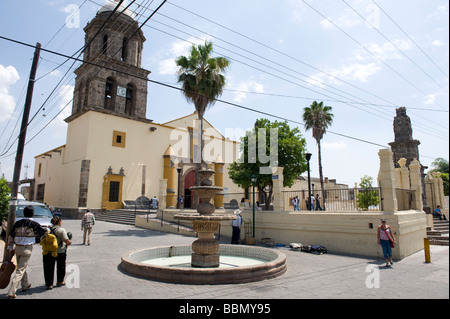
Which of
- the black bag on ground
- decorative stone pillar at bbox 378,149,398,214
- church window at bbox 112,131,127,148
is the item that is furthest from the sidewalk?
church window at bbox 112,131,127,148

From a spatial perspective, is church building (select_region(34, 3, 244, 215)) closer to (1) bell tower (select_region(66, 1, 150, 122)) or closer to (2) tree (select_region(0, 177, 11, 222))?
(1) bell tower (select_region(66, 1, 150, 122))

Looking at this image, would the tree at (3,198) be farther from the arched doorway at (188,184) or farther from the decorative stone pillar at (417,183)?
the arched doorway at (188,184)

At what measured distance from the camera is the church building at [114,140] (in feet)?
78.9

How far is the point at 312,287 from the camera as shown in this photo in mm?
6012

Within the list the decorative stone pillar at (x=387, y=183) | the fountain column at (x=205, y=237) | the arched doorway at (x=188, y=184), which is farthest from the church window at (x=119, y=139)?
the decorative stone pillar at (x=387, y=183)

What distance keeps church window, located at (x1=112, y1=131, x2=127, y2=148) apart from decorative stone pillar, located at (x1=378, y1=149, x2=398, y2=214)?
2125 centimetres

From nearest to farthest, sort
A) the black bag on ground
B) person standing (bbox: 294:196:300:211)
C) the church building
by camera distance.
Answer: the black bag on ground < person standing (bbox: 294:196:300:211) < the church building

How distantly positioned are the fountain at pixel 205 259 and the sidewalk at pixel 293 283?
0.23m

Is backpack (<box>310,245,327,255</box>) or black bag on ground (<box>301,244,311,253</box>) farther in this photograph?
black bag on ground (<box>301,244,311,253</box>)

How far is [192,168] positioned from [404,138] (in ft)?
62.2

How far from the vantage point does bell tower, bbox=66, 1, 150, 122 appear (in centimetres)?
2494

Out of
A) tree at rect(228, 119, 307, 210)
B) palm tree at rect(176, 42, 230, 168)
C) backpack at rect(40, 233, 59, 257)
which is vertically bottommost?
backpack at rect(40, 233, 59, 257)

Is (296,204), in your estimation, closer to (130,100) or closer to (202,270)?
(202,270)

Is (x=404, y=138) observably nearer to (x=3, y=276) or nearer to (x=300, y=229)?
(x=300, y=229)
